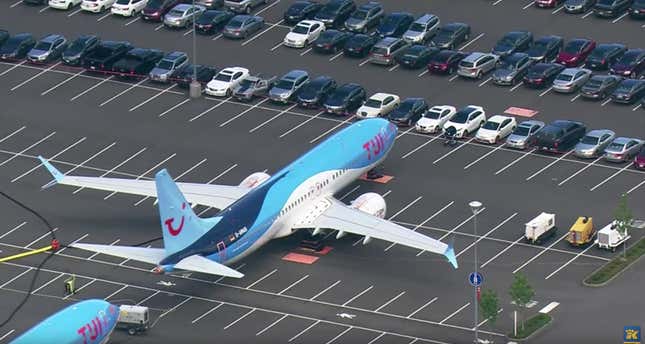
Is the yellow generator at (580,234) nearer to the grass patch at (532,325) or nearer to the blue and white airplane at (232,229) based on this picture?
the grass patch at (532,325)

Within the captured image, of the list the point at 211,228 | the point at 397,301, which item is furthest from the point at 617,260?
the point at 211,228

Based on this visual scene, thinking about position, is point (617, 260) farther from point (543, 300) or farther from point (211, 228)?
point (211, 228)

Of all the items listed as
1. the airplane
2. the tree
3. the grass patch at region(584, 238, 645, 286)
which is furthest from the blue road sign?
the airplane

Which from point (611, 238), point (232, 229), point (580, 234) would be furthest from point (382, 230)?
point (611, 238)

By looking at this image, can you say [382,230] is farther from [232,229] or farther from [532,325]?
[532,325]

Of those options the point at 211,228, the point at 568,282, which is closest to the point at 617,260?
the point at 568,282

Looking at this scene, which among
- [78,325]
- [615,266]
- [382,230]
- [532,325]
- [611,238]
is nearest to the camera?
[78,325]

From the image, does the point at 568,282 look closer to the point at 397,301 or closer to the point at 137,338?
the point at 397,301

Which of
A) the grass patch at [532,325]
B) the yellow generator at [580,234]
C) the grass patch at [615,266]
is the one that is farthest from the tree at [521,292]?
the yellow generator at [580,234]
